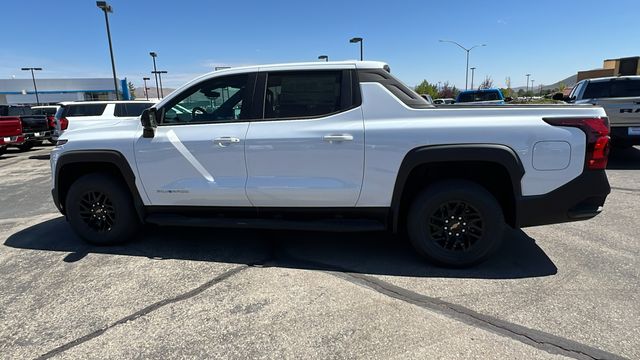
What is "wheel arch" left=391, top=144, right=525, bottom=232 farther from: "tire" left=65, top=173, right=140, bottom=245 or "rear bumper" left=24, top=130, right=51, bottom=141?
"rear bumper" left=24, top=130, right=51, bottom=141

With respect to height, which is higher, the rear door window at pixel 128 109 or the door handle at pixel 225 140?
the rear door window at pixel 128 109

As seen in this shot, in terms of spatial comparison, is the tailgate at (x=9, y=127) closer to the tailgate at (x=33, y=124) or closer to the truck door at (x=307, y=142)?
the tailgate at (x=33, y=124)

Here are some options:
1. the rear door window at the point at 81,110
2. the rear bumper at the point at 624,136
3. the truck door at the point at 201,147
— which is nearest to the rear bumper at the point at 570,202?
the truck door at the point at 201,147

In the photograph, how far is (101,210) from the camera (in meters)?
4.40

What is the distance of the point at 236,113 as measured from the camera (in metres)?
3.95

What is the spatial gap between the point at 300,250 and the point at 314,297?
1035mm

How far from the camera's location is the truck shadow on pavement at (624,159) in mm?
8531

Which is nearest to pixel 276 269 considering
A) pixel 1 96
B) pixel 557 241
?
pixel 557 241

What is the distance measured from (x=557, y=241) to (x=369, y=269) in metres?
2.19

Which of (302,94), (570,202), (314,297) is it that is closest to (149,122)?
(302,94)

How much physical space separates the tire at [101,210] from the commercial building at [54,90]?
68.9 m

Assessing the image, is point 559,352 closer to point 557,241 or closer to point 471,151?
point 471,151

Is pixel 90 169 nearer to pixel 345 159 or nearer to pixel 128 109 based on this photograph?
pixel 345 159

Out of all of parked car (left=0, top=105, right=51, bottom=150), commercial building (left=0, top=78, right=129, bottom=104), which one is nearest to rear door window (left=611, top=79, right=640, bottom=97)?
parked car (left=0, top=105, right=51, bottom=150)
